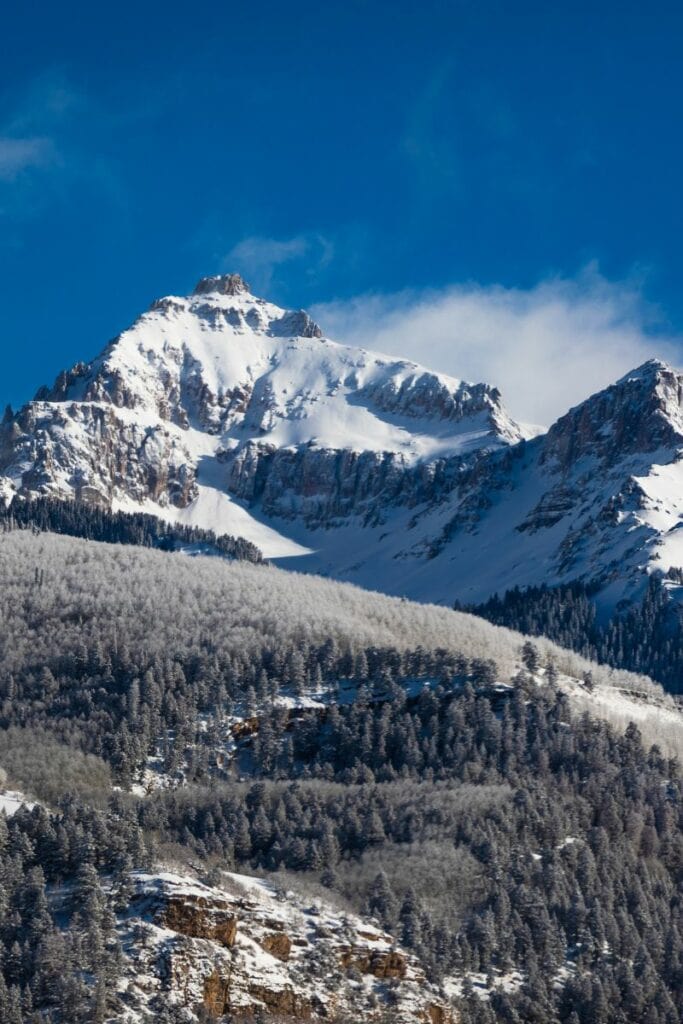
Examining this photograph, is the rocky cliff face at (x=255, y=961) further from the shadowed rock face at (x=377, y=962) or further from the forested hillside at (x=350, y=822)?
the forested hillside at (x=350, y=822)

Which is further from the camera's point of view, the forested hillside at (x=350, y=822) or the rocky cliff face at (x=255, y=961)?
the forested hillside at (x=350, y=822)

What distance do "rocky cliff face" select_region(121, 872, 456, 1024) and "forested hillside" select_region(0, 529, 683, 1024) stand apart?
28 centimetres

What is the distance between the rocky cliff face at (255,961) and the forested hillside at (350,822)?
281 millimetres

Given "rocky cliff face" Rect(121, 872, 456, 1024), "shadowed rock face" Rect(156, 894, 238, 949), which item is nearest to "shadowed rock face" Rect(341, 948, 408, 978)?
"rocky cliff face" Rect(121, 872, 456, 1024)

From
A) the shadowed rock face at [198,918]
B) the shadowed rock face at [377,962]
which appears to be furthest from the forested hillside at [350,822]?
the shadowed rock face at [198,918]

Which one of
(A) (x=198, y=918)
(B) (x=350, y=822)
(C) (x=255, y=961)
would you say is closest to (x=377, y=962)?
(C) (x=255, y=961)

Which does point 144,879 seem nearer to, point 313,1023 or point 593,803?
point 313,1023

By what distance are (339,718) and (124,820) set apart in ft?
199

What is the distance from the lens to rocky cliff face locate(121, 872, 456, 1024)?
95938 mm

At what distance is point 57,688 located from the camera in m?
183

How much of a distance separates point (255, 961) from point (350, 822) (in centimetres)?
3893

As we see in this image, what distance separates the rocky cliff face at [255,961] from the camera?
9594 centimetres

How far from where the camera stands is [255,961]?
102m

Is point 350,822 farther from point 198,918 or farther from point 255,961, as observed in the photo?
point 198,918
